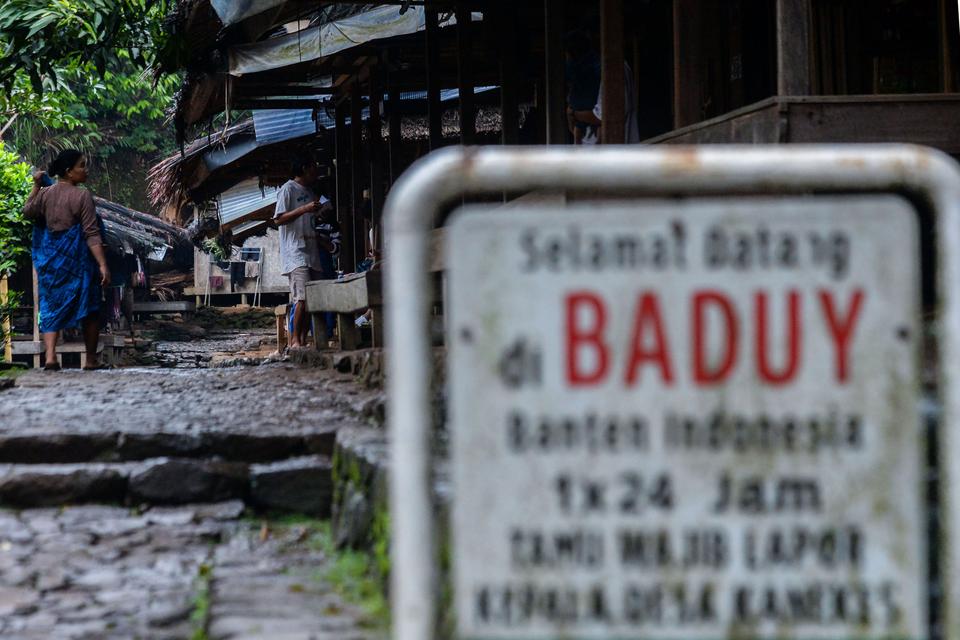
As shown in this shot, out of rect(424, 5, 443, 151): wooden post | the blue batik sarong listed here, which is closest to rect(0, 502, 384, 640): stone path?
rect(424, 5, 443, 151): wooden post

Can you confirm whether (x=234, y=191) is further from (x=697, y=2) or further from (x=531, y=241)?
(x=531, y=241)

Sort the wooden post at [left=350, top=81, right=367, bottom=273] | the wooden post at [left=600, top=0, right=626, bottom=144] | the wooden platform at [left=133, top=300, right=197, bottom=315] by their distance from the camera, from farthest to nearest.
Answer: the wooden platform at [left=133, top=300, right=197, bottom=315] → the wooden post at [left=350, top=81, right=367, bottom=273] → the wooden post at [left=600, top=0, right=626, bottom=144]

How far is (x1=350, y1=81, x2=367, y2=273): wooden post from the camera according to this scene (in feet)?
36.2

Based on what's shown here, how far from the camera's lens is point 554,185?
1505 millimetres

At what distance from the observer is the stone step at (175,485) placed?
15.4ft

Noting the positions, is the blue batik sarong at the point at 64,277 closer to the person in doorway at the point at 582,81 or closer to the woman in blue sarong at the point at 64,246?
the woman in blue sarong at the point at 64,246

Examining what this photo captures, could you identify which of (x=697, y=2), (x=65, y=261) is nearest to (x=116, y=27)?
(x=65, y=261)

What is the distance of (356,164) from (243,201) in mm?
8443

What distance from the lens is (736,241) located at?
146 centimetres

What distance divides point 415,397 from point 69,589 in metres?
2.67

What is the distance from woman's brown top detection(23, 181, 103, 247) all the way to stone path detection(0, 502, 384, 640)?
17.2 ft

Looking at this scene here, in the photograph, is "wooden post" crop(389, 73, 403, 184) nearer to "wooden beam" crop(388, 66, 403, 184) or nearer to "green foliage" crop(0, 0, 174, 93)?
"wooden beam" crop(388, 66, 403, 184)

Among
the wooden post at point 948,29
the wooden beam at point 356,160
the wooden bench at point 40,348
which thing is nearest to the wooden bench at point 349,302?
the wooden beam at point 356,160

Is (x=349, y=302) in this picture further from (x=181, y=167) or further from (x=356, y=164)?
(x=181, y=167)
